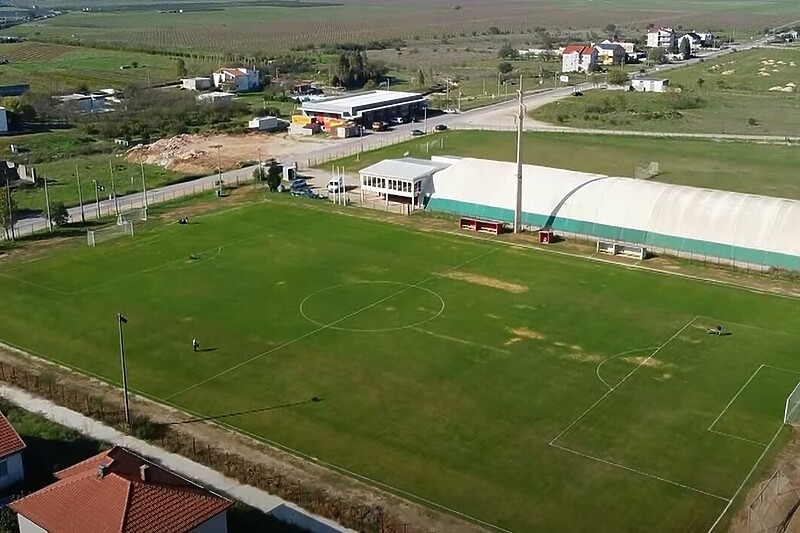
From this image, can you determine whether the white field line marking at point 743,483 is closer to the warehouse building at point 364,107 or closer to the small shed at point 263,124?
the warehouse building at point 364,107

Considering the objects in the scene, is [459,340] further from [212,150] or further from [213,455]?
[212,150]

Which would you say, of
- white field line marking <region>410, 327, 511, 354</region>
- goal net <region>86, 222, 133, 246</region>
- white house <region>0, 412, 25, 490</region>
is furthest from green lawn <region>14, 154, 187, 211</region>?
white house <region>0, 412, 25, 490</region>

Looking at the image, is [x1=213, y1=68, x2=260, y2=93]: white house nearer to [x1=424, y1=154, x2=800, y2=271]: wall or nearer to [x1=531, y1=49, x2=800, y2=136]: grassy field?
[x1=531, y1=49, x2=800, y2=136]: grassy field

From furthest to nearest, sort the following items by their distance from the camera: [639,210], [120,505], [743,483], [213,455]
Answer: [639,210]
[213,455]
[743,483]
[120,505]

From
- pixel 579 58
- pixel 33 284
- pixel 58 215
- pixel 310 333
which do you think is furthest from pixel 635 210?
pixel 579 58

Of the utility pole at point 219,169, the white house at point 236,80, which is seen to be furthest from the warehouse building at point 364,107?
the white house at point 236,80
